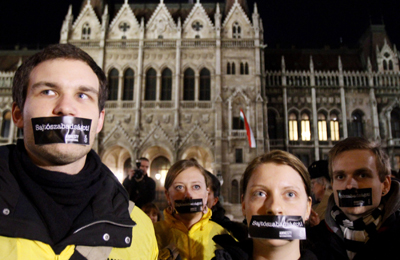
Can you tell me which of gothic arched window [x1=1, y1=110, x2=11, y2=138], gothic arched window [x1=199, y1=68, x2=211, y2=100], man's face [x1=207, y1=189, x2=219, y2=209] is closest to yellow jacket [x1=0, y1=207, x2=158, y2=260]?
man's face [x1=207, y1=189, x2=219, y2=209]

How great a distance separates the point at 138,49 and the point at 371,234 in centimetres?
2241

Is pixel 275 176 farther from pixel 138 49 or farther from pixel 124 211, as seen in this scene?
pixel 138 49

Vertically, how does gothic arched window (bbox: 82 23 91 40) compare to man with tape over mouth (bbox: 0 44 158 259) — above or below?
above

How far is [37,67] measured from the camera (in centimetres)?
172

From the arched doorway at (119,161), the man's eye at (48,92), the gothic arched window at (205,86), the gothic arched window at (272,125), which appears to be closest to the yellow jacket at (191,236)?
the man's eye at (48,92)

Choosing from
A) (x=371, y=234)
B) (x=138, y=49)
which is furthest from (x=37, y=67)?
(x=138, y=49)

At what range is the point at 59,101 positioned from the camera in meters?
1.65

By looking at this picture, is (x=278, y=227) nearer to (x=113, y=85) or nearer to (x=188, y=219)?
(x=188, y=219)

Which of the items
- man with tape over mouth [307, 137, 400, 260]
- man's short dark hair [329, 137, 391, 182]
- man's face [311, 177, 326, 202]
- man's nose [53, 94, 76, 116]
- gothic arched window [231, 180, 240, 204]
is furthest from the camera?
gothic arched window [231, 180, 240, 204]

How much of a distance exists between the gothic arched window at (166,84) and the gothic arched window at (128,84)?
7.77 feet

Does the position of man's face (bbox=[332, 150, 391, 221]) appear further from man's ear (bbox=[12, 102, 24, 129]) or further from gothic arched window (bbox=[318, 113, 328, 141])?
gothic arched window (bbox=[318, 113, 328, 141])

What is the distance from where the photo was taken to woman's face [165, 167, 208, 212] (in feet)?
9.98

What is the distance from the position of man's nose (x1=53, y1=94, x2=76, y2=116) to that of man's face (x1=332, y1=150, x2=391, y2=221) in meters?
2.17

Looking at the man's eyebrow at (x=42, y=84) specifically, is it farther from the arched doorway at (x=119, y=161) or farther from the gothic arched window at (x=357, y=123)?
the gothic arched window at (x=357, y=123)
